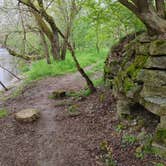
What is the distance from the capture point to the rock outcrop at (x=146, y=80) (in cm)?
400

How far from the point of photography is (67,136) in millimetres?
5148

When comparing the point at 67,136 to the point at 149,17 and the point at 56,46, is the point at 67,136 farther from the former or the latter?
the point at 56,46

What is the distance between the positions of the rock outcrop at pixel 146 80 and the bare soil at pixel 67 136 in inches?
16.8

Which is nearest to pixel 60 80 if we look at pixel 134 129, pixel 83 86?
pixel 83 86

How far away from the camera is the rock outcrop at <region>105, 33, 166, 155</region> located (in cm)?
400

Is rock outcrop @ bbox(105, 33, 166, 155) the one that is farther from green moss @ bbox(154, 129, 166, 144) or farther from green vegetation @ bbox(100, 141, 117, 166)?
green vegetation @ bbox(100, 141, 117, 166)

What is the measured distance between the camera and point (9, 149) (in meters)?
4.96

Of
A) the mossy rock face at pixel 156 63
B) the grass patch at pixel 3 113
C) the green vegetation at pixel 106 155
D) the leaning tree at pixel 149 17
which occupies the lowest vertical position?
the grass patch at pixel 3 113

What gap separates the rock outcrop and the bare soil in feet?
1.40

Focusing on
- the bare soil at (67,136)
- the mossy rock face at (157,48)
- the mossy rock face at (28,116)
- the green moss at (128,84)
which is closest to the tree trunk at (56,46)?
the bare soil at (67,136)

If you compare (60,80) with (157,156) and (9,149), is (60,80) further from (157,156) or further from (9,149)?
(157,156)

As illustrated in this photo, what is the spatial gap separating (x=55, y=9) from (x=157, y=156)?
39.2 feet

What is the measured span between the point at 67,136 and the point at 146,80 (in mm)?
2066

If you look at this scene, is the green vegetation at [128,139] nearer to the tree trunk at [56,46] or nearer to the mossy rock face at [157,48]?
the mossy rock face at [157,48]
